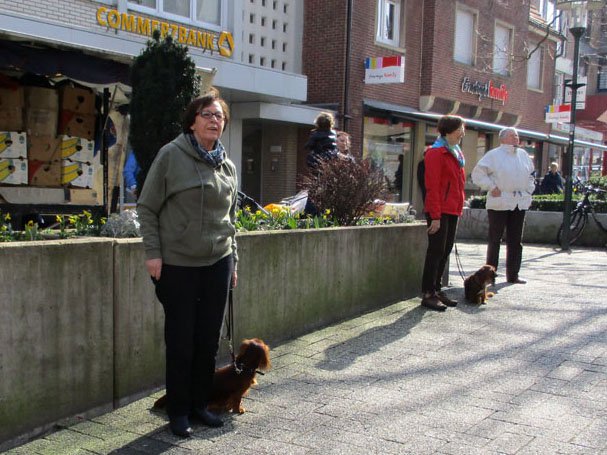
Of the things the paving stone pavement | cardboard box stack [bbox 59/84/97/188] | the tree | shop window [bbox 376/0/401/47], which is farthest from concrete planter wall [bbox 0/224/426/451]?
shop window [bbox 376/0/401/47]

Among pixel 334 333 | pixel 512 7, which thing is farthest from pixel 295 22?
pixel 334 333

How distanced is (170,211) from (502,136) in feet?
18.4

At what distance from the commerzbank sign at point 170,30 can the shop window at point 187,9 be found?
21 centimetres

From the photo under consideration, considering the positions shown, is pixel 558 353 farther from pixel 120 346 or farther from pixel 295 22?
pixel 295 22

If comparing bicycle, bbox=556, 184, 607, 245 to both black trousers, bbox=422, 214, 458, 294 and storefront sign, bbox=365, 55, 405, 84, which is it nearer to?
storefront sign, bbox=365, 55, 405, 84

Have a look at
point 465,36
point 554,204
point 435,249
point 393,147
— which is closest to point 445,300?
point 435,249

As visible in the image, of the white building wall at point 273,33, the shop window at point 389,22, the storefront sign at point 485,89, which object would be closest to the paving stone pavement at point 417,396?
the white building wall at point 273,33

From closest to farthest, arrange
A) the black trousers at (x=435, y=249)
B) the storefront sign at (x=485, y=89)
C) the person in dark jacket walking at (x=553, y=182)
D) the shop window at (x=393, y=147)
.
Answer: the black trousers at (x=435, y=249)
the shop window at (x=393, y=147)
the person in dark jacket walking at (x=553, y=182)
the storefront sign at (x=485, y=89)

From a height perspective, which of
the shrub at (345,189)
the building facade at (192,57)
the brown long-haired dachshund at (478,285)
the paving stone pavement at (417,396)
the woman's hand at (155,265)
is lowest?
the paving stone pavement at (417,396)

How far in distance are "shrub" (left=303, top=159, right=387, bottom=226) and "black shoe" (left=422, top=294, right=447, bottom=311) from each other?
1.10m

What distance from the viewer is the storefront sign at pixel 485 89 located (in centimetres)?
2142

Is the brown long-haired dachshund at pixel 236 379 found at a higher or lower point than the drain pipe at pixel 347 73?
lower

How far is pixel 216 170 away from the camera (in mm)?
3643

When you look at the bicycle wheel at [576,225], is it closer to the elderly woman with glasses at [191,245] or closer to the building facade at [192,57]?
the building facade at [192,57]
